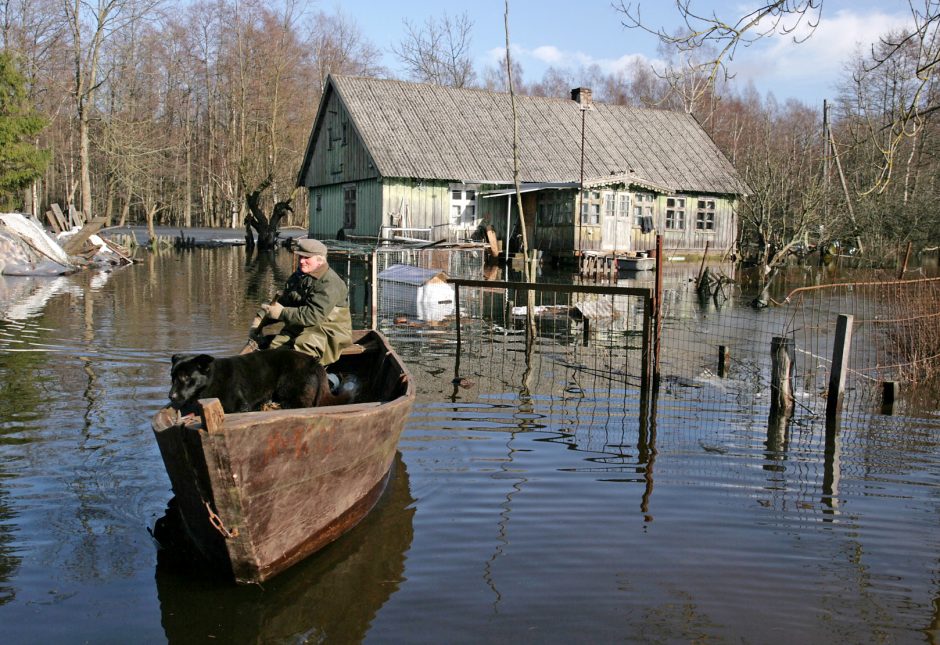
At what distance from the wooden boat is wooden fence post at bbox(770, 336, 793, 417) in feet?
17.6

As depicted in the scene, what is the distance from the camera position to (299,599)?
205 inches

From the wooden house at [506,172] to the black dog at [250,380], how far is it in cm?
2508

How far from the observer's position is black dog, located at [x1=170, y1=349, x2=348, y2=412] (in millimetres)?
5840

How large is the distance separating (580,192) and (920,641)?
27.4 metres

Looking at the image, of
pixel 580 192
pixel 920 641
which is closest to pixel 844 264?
pixel 580 192

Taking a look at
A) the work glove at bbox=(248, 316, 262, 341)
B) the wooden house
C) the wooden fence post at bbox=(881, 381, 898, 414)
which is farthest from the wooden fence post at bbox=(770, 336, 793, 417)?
the wooden house

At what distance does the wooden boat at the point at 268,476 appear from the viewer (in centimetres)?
473

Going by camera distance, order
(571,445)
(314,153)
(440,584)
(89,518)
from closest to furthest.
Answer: (440,584)
(89,518)
(571,445)
(314,153)

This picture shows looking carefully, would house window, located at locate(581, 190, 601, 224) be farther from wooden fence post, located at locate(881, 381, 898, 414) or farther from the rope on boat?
the rope on boat

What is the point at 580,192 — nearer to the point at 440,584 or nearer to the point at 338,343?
the point at 338,343

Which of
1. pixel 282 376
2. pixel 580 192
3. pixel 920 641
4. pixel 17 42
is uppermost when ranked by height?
pixel 17 42

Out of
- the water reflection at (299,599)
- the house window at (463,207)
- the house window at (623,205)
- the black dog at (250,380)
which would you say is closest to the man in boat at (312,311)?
the black dog at (250,380)

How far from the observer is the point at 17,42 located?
45969 millimetres

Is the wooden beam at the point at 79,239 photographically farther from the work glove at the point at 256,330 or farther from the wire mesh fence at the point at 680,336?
the work glove at the point at 256,330
